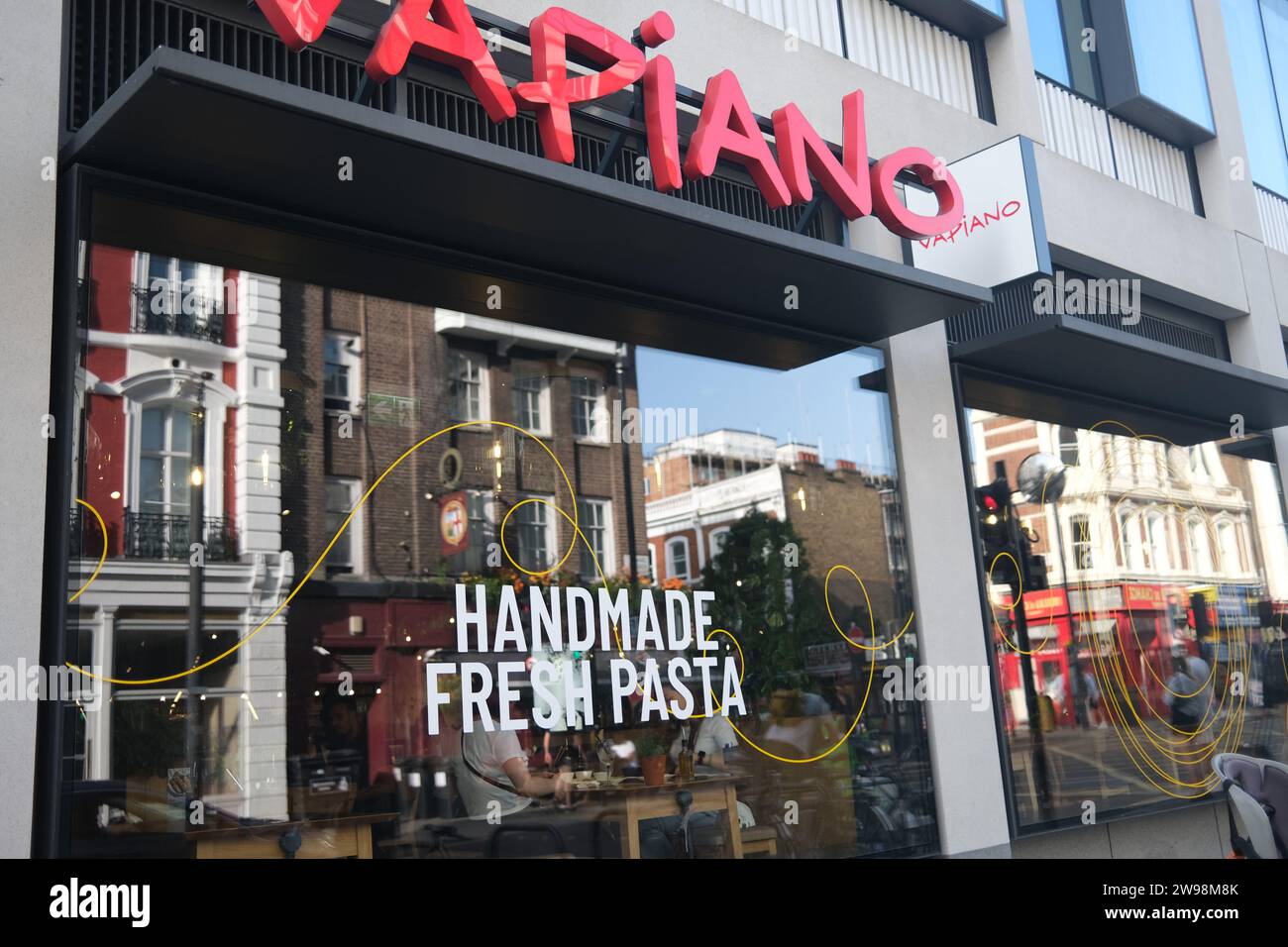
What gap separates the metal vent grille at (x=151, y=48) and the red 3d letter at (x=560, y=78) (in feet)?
3.50

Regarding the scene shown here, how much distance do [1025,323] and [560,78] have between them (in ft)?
16.0

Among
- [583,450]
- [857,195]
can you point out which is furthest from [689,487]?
[857,195]

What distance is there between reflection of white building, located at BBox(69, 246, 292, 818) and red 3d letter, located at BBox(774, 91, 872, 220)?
331 centimetres

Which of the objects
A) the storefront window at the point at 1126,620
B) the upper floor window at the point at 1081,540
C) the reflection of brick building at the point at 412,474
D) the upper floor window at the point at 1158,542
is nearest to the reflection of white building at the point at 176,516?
the reflection of brick building at the point at 412,474

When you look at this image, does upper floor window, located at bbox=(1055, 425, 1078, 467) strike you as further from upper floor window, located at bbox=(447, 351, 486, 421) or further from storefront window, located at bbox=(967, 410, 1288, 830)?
upper floor window, located at bbox=(447, 351, 486, 421)

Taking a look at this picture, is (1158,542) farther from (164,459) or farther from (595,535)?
(164,459)

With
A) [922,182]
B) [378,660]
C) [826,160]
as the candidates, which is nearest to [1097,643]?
[922,182]

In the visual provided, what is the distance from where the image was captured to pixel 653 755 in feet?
22.6

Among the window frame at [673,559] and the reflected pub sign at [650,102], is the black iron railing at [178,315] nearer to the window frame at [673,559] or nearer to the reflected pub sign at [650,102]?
the reflected pub sign at [650,102]

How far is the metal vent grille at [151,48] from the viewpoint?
566cm

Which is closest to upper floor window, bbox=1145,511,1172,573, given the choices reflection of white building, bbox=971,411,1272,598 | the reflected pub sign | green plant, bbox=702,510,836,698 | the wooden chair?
reflection of white building, bbox=971,411,1272,598

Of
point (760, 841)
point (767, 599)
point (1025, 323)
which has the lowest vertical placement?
point (760, 841)

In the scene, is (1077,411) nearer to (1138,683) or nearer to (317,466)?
(1138,683)

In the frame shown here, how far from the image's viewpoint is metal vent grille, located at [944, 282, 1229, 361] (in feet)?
32.0
